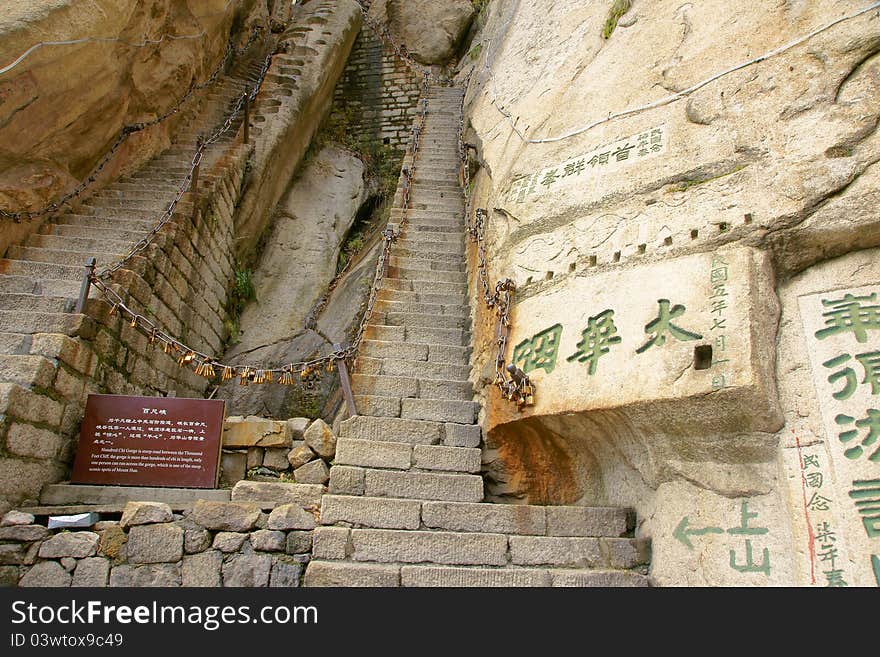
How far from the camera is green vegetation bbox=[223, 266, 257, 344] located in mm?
8844

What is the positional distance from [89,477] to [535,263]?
12.7ft

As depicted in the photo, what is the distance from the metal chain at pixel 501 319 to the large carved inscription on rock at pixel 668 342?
4.4 inches

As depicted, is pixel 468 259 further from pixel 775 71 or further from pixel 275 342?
pixel 775 71

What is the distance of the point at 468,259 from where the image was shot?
305 inches

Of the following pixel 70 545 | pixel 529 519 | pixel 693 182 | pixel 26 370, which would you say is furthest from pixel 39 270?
pixel 693 182

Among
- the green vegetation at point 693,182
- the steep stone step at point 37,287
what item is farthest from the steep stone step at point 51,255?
the green vegetation at point 693,182

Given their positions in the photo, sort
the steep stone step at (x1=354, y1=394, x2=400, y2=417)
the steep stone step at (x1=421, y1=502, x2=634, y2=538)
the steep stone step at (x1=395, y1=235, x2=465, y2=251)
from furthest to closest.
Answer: the steep stone step at (x1=395, y1=235, x2=465, y2=251) → the steep stone step at (x1=354, y1=394, x2=400, y2=417) → the steep stone step at (x1=421, y1=502, x2=634, y2=538)

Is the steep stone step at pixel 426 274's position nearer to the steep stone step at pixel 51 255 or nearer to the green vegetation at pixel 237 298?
the green vegetation at pixel 237 298

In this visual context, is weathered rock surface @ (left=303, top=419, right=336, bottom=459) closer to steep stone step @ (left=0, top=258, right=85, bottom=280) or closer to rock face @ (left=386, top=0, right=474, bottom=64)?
steep stone step @ (left=0, top=258, right=85, bottom=280)

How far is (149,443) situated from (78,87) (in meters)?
4.02

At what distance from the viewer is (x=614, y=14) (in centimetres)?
694

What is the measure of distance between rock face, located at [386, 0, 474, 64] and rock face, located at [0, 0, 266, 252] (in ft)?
19.2

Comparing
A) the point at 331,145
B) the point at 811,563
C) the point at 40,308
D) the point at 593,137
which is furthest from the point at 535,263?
the point at 331,145

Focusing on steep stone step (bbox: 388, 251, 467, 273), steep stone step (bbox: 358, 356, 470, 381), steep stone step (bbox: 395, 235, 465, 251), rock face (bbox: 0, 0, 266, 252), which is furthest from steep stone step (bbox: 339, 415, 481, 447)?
rock face (bbox: 0, 0, 266, 252)
